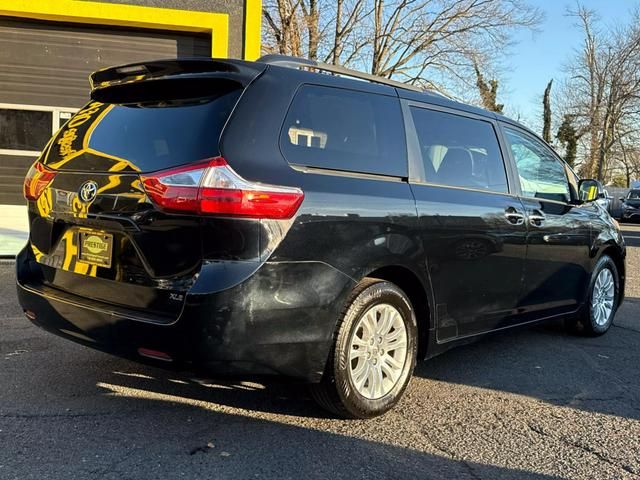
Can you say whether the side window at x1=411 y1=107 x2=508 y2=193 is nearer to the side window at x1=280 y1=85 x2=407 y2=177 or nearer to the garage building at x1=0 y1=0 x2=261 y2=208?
the side window at x1=280 y1=85 x2=407 y2=177

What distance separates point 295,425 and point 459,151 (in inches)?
81.7

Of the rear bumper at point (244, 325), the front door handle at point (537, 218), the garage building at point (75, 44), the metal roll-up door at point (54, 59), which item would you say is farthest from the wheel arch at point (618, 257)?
the metal roll-up door at point (54, 59)

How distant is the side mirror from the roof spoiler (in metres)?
3.43

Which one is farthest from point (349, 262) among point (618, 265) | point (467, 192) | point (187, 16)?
point (187, 16)

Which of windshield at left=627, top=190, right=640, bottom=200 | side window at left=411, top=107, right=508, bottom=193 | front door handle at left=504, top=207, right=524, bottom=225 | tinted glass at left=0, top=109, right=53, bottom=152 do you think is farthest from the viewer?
windshield at left=627, top=190, right=640, bottom=200

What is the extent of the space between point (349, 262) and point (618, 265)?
392 cm

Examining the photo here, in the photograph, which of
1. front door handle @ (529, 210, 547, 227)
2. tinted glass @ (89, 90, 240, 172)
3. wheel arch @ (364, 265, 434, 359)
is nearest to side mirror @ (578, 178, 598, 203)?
front door handle @ (529, 210, 547, 227)

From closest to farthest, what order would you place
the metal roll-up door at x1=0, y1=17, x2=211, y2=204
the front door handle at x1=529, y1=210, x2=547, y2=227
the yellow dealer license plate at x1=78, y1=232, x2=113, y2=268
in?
the yellow dealer license plate at x1=78, y1=232, x2=113, y2=268, the front door handle at x1=529, y1=210, x2=547, y2=227, the metal roll-up door at x1=0, y1=17, x2=211, y2=204

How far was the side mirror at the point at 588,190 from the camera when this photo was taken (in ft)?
16.8

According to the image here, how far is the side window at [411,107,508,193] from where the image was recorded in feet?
12.0

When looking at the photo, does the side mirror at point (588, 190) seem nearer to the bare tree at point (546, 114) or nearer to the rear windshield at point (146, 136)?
the rear windshield at point (146, 136)

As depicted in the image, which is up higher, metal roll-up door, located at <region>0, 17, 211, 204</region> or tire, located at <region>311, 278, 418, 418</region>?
metal roll-up door, located at <region>0, 17, 211, 204</region>

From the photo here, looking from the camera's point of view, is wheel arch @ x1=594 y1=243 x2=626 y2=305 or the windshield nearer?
wheel arch @ x1=594 y1=243 x2=626 y2=305

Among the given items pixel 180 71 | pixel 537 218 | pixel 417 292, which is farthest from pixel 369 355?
pixel 537 218
